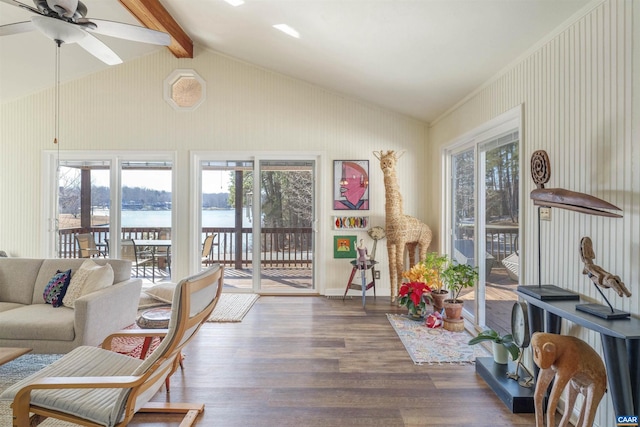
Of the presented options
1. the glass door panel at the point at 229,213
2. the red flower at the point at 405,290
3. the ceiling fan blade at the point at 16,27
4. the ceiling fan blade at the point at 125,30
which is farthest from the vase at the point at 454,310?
the ceiling fan blade at the point at 16,27

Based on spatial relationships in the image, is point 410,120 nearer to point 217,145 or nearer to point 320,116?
point 320,116

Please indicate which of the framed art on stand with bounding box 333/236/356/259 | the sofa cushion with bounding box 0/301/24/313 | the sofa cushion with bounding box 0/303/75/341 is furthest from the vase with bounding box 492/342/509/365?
the sofa cushion with bounding box 0/301/24/313

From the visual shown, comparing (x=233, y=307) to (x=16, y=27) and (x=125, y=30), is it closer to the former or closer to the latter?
(x=125, y=30)

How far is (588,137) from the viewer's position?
1.92 meters

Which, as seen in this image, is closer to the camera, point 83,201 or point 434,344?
point 434,344

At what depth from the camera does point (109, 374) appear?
1799 millimetres

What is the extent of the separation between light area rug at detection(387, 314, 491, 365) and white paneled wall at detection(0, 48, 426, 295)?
4.59 feet

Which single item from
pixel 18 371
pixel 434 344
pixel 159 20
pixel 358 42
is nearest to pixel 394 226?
pixel 434 344

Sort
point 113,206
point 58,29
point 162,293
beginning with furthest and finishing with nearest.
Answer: point 113,206
point 162,293
point 58,29

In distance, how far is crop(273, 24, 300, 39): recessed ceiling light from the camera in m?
3.40

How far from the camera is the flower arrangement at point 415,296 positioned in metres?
3.71

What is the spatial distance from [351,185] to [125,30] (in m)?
3.22

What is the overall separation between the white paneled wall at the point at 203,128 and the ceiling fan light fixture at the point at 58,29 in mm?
Answer: 2559

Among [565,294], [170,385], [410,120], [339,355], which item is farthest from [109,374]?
[410,120]
